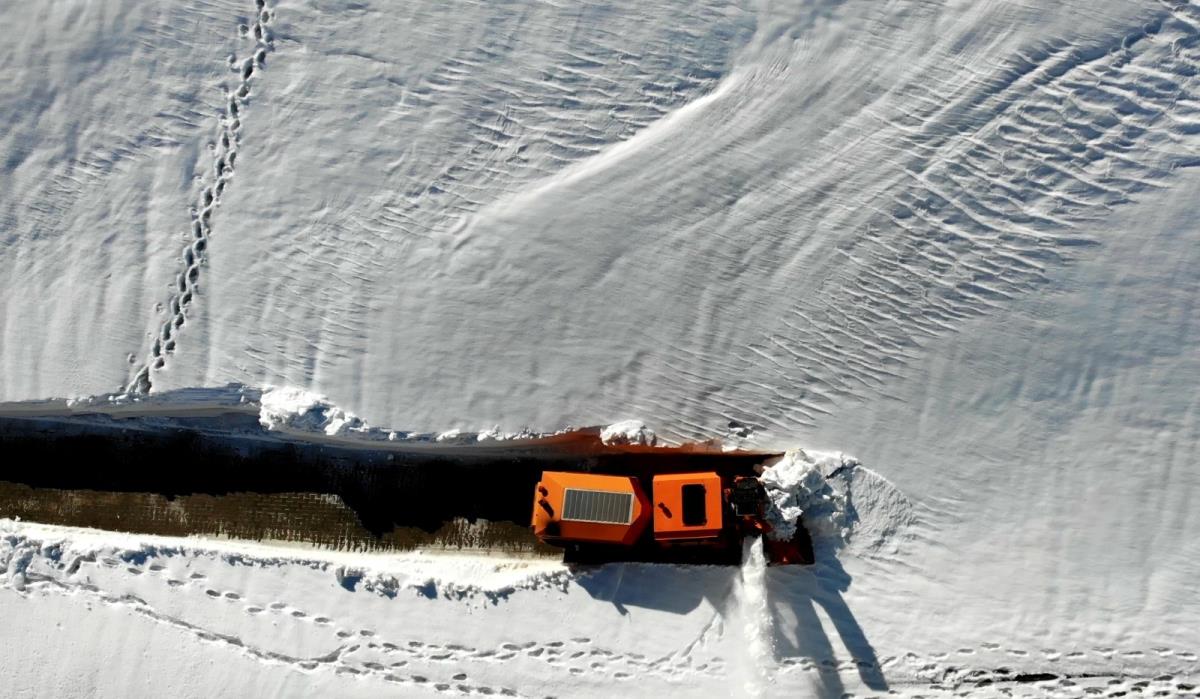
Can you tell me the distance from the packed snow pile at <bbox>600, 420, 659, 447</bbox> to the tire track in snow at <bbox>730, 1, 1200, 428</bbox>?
1.03m

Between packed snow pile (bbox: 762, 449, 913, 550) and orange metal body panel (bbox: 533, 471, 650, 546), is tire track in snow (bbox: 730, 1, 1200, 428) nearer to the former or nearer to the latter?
packed snow pile (bbox: 762, 449, 913, 550)

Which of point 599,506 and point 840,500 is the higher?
point 840,500

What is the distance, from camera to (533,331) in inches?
333

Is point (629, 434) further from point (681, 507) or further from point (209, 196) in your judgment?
point (209, 196)

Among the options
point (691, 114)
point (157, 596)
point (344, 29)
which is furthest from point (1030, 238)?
point (157, 596)

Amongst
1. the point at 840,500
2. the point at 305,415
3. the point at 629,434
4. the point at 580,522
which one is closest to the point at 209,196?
the point at 305,415

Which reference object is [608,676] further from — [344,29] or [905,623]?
[344,29]

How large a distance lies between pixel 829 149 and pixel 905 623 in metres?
5.32

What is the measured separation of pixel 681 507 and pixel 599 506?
2.78ft

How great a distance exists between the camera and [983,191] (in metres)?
8.18

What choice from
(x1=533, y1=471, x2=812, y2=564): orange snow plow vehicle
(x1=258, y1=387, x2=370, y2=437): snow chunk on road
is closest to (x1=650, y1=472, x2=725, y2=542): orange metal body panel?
(x1=533, y1=471, x2=812, y2=564): orange snow plow vehicle

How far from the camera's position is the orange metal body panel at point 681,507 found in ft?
24.7

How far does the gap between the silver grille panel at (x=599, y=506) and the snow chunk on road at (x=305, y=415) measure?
2.62 meters

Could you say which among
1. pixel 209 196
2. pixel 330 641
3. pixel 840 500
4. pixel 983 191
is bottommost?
pixel 330 641
